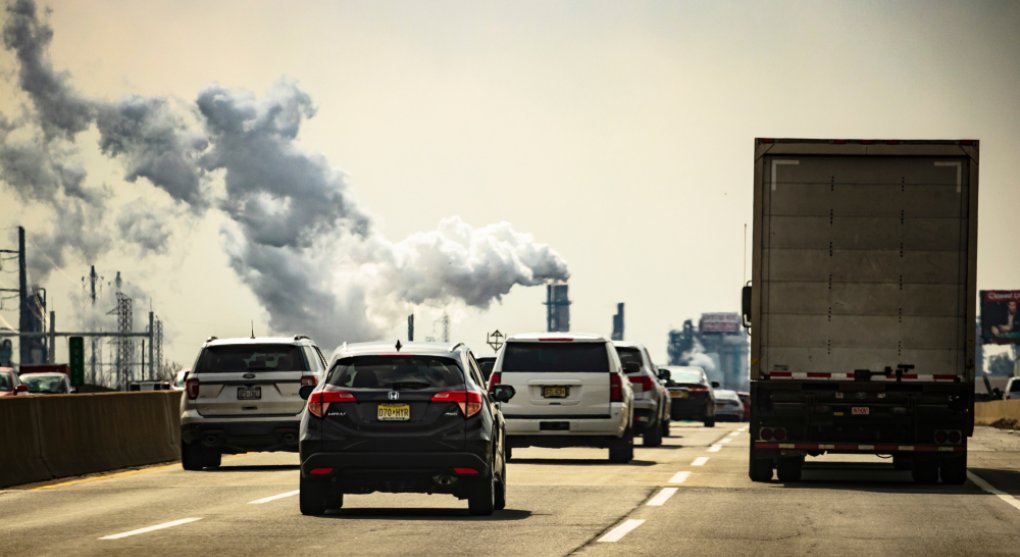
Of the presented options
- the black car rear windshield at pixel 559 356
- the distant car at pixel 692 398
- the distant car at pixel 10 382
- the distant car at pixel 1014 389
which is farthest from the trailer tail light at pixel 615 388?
the distant car at pixel 1014 389

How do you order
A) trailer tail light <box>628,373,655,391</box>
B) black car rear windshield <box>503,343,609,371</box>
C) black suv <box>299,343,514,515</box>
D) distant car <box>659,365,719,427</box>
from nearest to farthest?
1. black suv <box>299,343,514,515</box>
2. black car rear windshield <box>503,343,609,371</box>
3. trailer tail light <box>628,373,655,391</box>
4. distant car <box>659,365,719,427</box>

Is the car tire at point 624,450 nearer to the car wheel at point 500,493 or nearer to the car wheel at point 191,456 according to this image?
the car wheel at point 191,456

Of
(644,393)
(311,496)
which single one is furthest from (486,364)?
(311,496)

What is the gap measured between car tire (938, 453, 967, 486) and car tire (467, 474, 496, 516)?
23.1ft

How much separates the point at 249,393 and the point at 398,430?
880cm

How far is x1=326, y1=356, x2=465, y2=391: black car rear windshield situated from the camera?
15.5m

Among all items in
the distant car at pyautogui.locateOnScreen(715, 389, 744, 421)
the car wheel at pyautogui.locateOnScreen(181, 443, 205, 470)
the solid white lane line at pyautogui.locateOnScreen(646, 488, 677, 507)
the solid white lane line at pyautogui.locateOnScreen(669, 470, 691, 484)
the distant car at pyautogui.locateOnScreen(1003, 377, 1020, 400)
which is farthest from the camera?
the distant car at pyautogui.locateOnScreen(1003, 377, 1020, 400)

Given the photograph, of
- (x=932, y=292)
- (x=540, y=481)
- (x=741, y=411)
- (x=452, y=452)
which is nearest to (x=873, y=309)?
(x=932, y=292)

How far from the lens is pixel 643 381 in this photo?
104 feet

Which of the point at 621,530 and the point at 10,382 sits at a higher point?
the point at 621,530

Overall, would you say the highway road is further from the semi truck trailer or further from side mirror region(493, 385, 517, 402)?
the semi truck trailer

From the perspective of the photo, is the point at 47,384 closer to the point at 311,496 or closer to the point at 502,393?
the point at 502,393

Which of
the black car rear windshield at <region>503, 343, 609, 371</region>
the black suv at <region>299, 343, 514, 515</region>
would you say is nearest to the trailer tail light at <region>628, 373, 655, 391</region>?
the black car rear windshield at <region>503, 343, 609, 371</region>

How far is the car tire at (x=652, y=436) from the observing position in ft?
104
